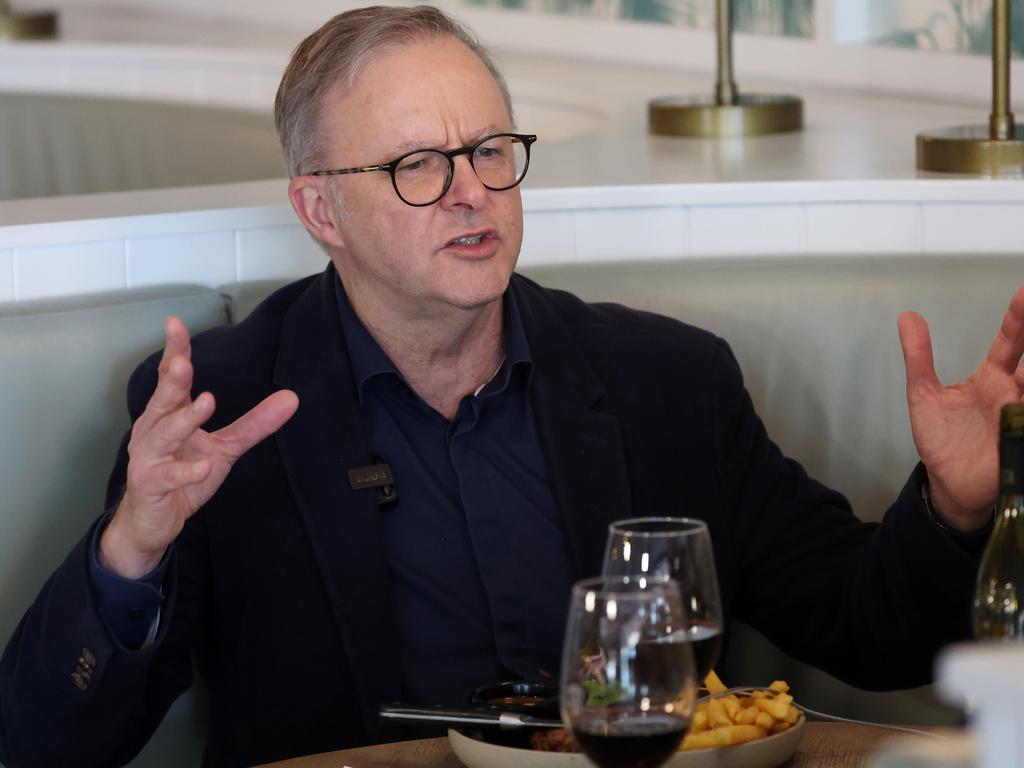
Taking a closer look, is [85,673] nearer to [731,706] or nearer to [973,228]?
[731,706]

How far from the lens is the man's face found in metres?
1.54

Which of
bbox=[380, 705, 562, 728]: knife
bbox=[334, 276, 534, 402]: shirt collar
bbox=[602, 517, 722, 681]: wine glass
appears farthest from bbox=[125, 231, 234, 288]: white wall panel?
bbox=[602, 517, 722, 681]: wine glass

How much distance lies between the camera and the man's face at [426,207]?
60.7 inches

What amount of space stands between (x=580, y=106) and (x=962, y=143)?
1.19 m

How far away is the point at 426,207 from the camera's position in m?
1.56

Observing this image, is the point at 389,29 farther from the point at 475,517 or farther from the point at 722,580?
the point at 722,580

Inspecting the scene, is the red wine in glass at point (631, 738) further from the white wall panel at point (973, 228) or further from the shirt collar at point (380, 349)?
the white wall panel at point (973, 228)

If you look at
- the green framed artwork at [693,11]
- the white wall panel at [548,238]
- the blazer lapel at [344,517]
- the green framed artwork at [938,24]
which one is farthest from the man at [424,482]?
the green framed artwork at [693,11]

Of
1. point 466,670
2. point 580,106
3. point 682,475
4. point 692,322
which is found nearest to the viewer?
point 466,670

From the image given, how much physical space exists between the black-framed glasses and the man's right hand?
350 millimetres

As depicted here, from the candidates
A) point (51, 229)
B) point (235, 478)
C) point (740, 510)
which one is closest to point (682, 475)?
point (740, 510)

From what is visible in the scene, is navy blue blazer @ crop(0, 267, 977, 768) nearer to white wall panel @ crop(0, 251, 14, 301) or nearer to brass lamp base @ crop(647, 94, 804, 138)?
white wall panel @ crop(0, 251, 14, 301)

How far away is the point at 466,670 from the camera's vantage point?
156 cm

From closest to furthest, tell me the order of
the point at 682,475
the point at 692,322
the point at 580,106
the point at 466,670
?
the point at 466,670 → the point at 682,475 → the point at 692,322 → the point at 580,106
